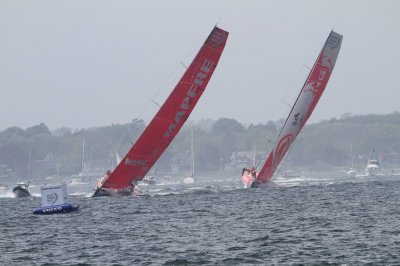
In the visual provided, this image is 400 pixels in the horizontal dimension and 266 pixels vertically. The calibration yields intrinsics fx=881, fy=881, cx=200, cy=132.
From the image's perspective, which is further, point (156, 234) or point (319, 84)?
point (319, 84)

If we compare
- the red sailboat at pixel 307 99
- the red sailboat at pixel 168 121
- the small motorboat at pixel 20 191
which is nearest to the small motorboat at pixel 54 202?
the red sailboat at pixel 168 121

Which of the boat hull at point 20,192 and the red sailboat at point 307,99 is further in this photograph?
the boat hull at point 20,192

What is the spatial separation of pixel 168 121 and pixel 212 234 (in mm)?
23084

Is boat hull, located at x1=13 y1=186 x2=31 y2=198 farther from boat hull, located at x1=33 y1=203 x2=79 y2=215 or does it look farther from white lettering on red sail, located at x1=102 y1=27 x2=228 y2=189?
boat hull, located at x1=33 y1=203 x2=79 y2=215

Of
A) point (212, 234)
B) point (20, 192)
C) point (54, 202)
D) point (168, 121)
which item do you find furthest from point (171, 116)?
point (212, 234)

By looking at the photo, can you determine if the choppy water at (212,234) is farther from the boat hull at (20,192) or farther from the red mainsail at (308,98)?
the boat hull at (20,192)

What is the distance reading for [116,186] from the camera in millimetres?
54156

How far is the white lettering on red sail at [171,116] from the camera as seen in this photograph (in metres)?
52.9

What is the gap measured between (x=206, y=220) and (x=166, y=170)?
528ft

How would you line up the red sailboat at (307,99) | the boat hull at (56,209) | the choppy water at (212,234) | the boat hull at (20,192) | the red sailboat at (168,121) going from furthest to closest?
the boat hull at (20,192) < the red sailboat at (307,99) < the red sailboat at (168,121) < the boat hull at (56,209) < the choppy water at (212,234)

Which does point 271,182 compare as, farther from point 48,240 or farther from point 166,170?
point 166,170

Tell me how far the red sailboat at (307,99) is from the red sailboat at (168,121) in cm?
914

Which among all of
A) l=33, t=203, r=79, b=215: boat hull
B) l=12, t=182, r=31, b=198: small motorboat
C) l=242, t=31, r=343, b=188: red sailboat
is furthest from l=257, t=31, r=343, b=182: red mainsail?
l=33, t=203, r=79, b=215: boat hull

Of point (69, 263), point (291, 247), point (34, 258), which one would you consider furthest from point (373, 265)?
point (34, 258)
